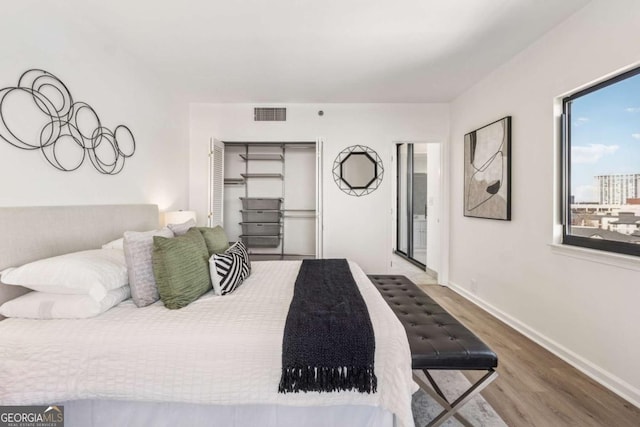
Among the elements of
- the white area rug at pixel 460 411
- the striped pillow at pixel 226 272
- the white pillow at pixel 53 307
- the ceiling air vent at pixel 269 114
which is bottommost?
the white area rug at pixel 460 411

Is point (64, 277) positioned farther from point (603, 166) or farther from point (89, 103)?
point (603, 166)

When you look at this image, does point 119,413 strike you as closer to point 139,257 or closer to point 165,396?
point 165,396

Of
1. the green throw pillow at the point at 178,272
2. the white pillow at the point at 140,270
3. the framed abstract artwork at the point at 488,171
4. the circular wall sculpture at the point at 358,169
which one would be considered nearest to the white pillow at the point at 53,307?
the white pillow at the point at 140,270

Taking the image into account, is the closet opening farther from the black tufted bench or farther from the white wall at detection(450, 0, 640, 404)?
the black tufted bench

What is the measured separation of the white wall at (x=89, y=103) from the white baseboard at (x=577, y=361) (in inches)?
151

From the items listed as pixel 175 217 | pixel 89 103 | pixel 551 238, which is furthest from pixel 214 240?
pixel 551 238

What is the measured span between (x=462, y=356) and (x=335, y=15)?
2349 mm

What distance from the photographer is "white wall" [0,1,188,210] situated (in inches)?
67.7

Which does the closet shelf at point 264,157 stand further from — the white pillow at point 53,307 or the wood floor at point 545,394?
the wood floor at point 545,394

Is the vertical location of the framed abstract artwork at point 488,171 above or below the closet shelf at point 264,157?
below

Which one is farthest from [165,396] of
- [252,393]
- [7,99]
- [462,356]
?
[7,99]

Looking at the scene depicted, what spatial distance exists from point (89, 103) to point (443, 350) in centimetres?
301

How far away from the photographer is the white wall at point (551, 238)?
179 cm

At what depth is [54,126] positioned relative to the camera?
6.42ft
